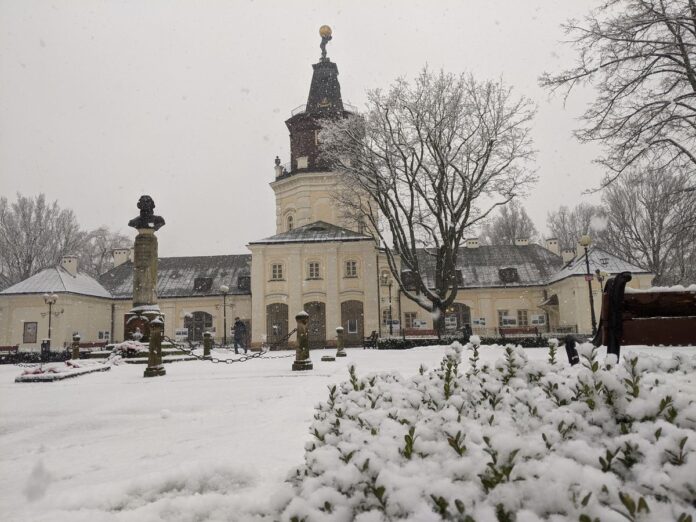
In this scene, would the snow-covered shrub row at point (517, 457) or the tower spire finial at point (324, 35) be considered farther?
the tower spire finial at point (324, 35)

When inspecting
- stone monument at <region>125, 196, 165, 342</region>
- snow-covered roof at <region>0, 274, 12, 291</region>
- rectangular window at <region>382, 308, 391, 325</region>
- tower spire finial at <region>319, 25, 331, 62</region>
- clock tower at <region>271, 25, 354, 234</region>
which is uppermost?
tower spire finial at <region>319, 25, 331, 62</region>


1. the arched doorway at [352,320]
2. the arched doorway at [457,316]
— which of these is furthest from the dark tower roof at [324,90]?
the arched doorway at [457,316]

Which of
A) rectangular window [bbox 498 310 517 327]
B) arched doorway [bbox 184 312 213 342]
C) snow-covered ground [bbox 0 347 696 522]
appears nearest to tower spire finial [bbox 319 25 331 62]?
arched doorway [bbox 184 312 213 342]

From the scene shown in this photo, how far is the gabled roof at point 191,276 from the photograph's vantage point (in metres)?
36.8

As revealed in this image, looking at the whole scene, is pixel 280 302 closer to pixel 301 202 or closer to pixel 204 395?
pixel 301 202

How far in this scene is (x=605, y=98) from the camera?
44.5 ft

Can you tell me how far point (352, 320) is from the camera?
106 feet

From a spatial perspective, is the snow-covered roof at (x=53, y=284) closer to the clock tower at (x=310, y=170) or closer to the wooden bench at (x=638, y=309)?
the clock tower at (x=310, y=170)

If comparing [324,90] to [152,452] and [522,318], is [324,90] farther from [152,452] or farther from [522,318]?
[152,452]

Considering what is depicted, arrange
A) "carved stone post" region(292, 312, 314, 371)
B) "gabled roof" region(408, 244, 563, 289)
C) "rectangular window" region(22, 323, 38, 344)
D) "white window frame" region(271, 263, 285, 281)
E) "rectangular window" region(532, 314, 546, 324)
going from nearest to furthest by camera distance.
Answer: "carved stone post" region(292, 312, 314, 371) < "white window frame" region(271, 263, 285, 281) < "rectangular window" region(22, 323, 38, 344) < "rectangular window" region(532, 314, 546, 324) < "gabled roof" region(408, 244, 563, 289)

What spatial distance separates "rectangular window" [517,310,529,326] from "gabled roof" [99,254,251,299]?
20.4 metres

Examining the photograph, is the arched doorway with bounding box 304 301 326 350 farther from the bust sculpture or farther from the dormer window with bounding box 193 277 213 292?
the bust sculpture

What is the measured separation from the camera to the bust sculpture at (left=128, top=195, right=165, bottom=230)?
17797 mm

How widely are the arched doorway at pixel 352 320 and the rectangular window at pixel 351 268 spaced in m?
2.05
